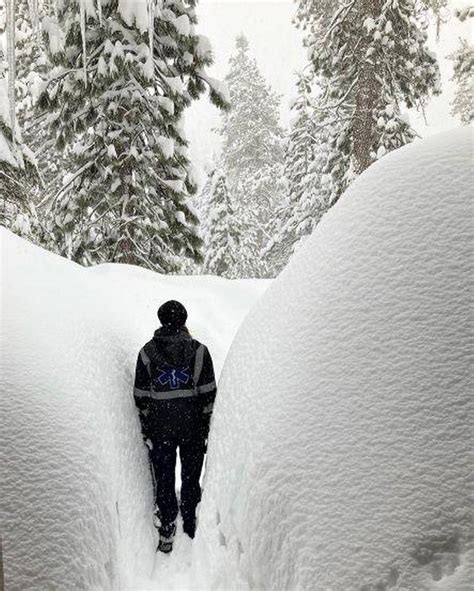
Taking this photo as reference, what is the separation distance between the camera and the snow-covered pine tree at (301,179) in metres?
19.0

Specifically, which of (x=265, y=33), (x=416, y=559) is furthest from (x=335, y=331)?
(x=265, y=33)

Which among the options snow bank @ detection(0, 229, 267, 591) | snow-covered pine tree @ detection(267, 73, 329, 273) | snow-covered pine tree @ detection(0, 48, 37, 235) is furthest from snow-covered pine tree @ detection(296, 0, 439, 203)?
snow bank @ detection(0, 229, 267, 591)

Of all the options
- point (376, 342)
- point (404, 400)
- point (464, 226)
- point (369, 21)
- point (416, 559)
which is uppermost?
point (369, 21)

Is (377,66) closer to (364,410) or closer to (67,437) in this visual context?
(364,410)

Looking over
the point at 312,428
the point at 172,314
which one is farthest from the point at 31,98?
the point at 312,428

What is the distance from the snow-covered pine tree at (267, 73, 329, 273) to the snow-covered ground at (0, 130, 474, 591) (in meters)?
15.0

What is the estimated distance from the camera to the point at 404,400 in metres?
2.23

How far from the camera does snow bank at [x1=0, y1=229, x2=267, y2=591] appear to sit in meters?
2.37

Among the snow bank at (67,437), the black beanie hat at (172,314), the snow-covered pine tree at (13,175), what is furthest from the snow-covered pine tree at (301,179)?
the snow bank at (67,437)

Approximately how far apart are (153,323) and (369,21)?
9.69 metres

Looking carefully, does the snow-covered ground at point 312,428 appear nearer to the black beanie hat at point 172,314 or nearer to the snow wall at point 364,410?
the snow wall at point 364,410

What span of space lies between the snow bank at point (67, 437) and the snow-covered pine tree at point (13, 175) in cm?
393

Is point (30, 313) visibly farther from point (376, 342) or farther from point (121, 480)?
point (376, 342)

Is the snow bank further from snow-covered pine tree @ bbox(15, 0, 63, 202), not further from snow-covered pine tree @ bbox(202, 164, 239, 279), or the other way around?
snow-covered pine tree @ bbox(202, 164, 239, 279)
